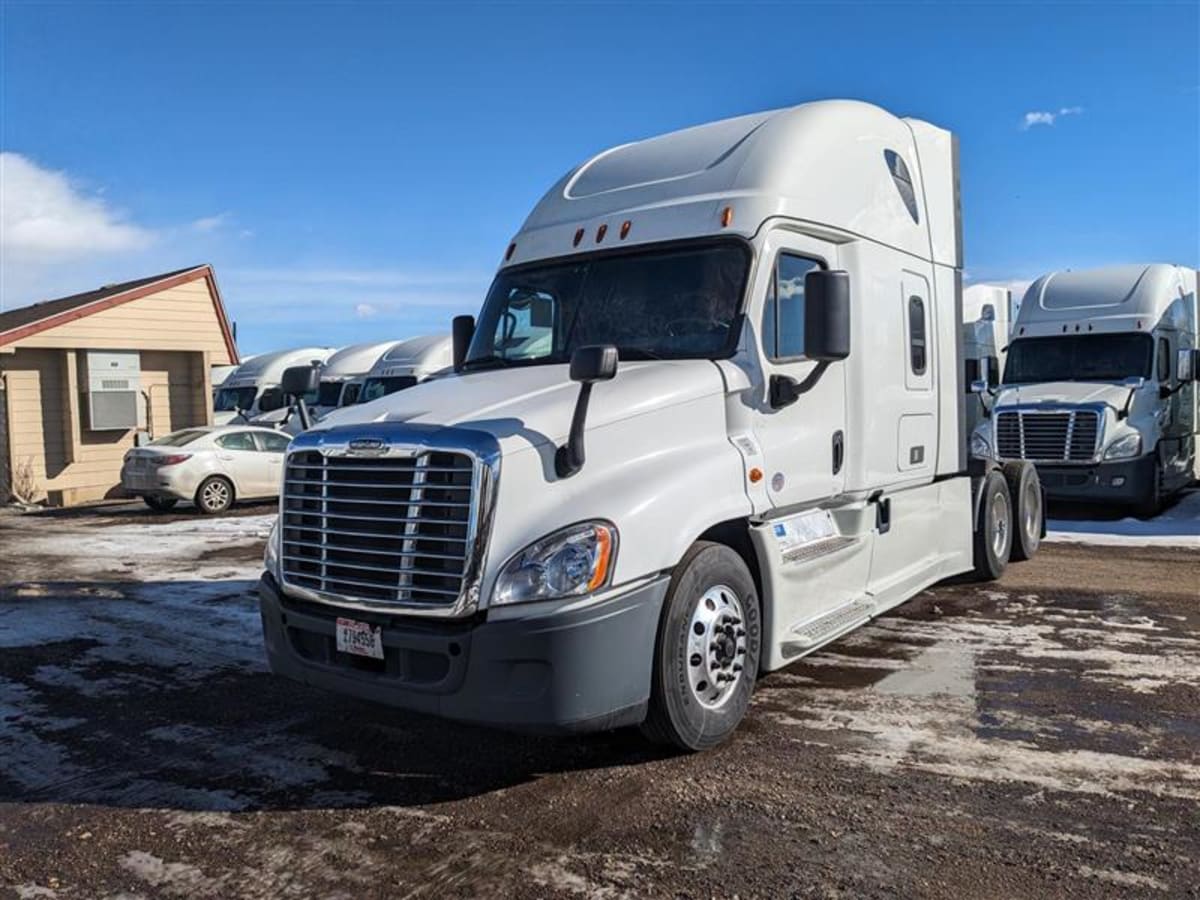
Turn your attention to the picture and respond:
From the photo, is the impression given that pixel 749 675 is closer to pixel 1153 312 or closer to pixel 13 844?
pixel 13 844

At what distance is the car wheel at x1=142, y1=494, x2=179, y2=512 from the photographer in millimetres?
17422

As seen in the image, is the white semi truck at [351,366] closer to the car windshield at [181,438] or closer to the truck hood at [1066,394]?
the car windshield at [181,438]

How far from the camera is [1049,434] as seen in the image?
13.4 metres

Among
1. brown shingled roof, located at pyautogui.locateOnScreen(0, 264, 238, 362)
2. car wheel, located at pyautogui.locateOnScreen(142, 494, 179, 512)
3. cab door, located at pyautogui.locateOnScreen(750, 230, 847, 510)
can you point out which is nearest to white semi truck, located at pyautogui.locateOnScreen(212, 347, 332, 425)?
brown shingled roof, located at pyautogui.locateOnScreen(0, 264, 238, 362)

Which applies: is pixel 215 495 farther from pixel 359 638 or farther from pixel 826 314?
pixel 826 314

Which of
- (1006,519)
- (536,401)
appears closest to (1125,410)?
(1006,519)

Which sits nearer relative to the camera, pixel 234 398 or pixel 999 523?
pixel 999 523

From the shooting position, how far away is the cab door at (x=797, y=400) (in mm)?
5441

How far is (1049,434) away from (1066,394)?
2.17 ft

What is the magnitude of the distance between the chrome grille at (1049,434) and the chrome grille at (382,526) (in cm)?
1090

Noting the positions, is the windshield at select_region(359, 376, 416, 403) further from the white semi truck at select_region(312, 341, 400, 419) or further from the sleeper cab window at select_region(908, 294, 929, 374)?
the sleeper cab window at select_region(908, 294, 929, 374)

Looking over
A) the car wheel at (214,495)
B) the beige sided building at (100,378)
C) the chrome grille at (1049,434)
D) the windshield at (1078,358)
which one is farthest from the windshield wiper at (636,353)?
the beige sided building at (100,378)

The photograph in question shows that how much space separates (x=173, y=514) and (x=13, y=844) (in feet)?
46.3

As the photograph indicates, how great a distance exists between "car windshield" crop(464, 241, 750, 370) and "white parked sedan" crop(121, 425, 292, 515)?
12.0 m
